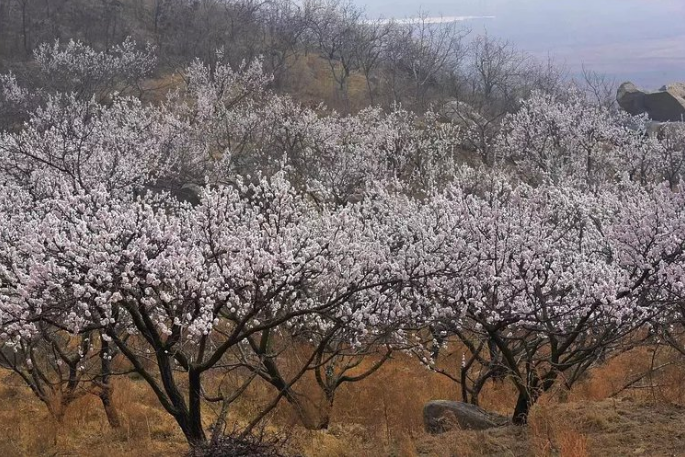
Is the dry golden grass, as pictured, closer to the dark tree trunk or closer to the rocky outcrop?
the dark tree trunk

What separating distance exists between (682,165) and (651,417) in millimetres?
27350

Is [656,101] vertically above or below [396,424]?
above

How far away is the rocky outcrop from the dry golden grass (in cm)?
5017

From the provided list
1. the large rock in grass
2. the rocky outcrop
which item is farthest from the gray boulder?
the large rock in grass

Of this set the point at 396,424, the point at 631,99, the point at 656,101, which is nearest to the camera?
the point at 396,424

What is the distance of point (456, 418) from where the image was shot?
34.8 feet

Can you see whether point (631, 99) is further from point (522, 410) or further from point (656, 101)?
point (522, 410)

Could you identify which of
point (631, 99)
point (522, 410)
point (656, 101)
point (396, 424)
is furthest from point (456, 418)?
point (631, 99)

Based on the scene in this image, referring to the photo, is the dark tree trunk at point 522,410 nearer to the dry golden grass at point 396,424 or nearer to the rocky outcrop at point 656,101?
the dry golden grass at point 396,424

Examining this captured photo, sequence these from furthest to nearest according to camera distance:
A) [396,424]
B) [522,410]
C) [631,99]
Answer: [631,99]
[396,424]
[522,410]

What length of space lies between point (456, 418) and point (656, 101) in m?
58.7

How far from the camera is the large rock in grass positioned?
34.8 feet

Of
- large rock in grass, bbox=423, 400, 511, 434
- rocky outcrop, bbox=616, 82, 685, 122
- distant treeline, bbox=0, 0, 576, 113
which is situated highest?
distant treeline, bbox=0, 0, 576, 113

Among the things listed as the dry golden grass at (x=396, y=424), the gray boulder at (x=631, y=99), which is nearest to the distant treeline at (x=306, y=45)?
the gray boulder at (x=631, y=99)
